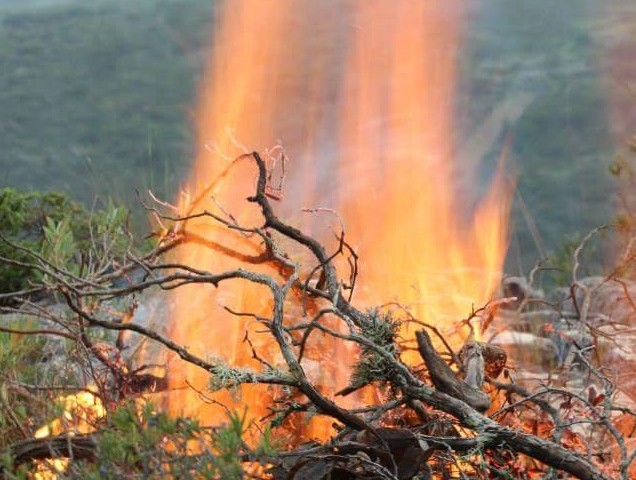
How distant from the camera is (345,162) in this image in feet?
20.9

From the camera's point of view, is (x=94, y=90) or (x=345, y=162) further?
(x=94, y=90)

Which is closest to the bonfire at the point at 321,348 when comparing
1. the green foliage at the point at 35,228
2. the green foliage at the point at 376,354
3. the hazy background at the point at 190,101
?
the green foliage at the point at 376,354

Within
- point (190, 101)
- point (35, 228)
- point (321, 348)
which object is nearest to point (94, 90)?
point (190, 101)

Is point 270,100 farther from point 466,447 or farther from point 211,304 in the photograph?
point 466,447

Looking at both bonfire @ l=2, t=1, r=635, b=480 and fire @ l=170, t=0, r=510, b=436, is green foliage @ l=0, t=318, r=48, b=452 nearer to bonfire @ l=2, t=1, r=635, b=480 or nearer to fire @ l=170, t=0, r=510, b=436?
bonfire @ l=2, t=1, r=635, b=480

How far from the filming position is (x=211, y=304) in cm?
295

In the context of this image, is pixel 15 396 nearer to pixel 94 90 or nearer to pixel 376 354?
pixel 376 354

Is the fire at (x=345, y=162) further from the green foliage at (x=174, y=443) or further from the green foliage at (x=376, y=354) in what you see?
the green foliage at (x=174, y=443)

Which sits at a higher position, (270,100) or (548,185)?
(270,100)

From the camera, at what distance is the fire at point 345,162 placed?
2.87 meters

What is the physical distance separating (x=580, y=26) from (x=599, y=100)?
130 centimetres

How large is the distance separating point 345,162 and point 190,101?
4.26m

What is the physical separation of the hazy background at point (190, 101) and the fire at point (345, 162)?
1.22ft

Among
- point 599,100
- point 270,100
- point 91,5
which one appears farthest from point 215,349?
point 91,5
